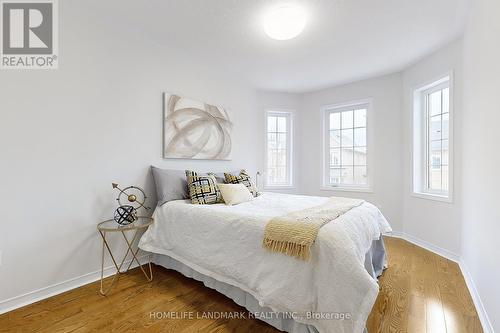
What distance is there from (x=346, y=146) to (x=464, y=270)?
2.31 meters

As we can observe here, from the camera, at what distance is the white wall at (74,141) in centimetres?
174

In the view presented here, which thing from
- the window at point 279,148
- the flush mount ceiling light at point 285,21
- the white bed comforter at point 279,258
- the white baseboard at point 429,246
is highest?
the flush mount ceiling light at point 285,21

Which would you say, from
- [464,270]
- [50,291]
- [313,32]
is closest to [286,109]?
[313,32]

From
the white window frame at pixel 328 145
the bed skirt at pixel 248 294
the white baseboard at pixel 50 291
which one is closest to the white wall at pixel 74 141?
the white baseboard at pixel 50 291

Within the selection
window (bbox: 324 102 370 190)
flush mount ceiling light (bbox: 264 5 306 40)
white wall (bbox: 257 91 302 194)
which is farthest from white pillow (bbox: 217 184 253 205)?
window (bbox: 324 102 370 190)

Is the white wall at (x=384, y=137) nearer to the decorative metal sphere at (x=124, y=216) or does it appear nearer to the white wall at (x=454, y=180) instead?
the white wall at (x=454, y=180)

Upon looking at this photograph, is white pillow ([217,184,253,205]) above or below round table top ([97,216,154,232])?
above

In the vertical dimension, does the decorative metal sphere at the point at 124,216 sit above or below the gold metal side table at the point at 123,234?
above

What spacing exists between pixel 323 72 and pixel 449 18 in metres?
1.51

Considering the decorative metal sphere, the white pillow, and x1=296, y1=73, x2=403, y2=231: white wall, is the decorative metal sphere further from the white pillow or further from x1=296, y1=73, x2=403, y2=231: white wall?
x1=296, y1=73, x2=403, y2=231: white wall

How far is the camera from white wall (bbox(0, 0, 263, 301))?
174 centimetres

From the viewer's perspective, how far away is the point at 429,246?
118 inches

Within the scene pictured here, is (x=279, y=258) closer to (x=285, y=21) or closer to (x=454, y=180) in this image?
(x=285, y=21)

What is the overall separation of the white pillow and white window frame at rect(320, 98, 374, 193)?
2156 millimetres
